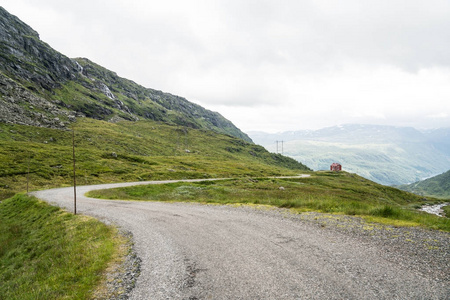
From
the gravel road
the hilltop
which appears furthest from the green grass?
the hilltop

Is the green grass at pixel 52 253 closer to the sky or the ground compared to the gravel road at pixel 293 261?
closer to the ground

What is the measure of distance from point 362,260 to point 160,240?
9.52 meters

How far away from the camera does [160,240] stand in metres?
12.4

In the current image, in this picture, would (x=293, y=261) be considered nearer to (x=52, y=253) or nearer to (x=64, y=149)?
(x=52, y=253)

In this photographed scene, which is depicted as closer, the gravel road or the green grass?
the gravel road

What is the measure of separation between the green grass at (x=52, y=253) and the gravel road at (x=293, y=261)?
183 centimetres

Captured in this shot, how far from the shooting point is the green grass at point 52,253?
336 inches

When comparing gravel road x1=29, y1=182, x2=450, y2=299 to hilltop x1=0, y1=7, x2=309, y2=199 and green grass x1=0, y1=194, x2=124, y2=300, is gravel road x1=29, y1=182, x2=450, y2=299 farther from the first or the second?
hilltop x1=0, y1=7, x2=309, y2=199

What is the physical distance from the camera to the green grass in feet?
28.0

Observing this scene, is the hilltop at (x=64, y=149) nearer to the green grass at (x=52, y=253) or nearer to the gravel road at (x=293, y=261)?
the green grass at (x=52, y=253)

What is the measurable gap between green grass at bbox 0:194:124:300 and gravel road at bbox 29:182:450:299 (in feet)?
6.02

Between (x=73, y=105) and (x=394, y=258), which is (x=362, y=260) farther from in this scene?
(x=73, y=105)

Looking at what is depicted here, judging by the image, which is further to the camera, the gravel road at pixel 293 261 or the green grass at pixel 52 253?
the green grass at pixel 52 253

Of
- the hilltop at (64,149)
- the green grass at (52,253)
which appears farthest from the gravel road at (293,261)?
Result: the hilltop at (64,149)
